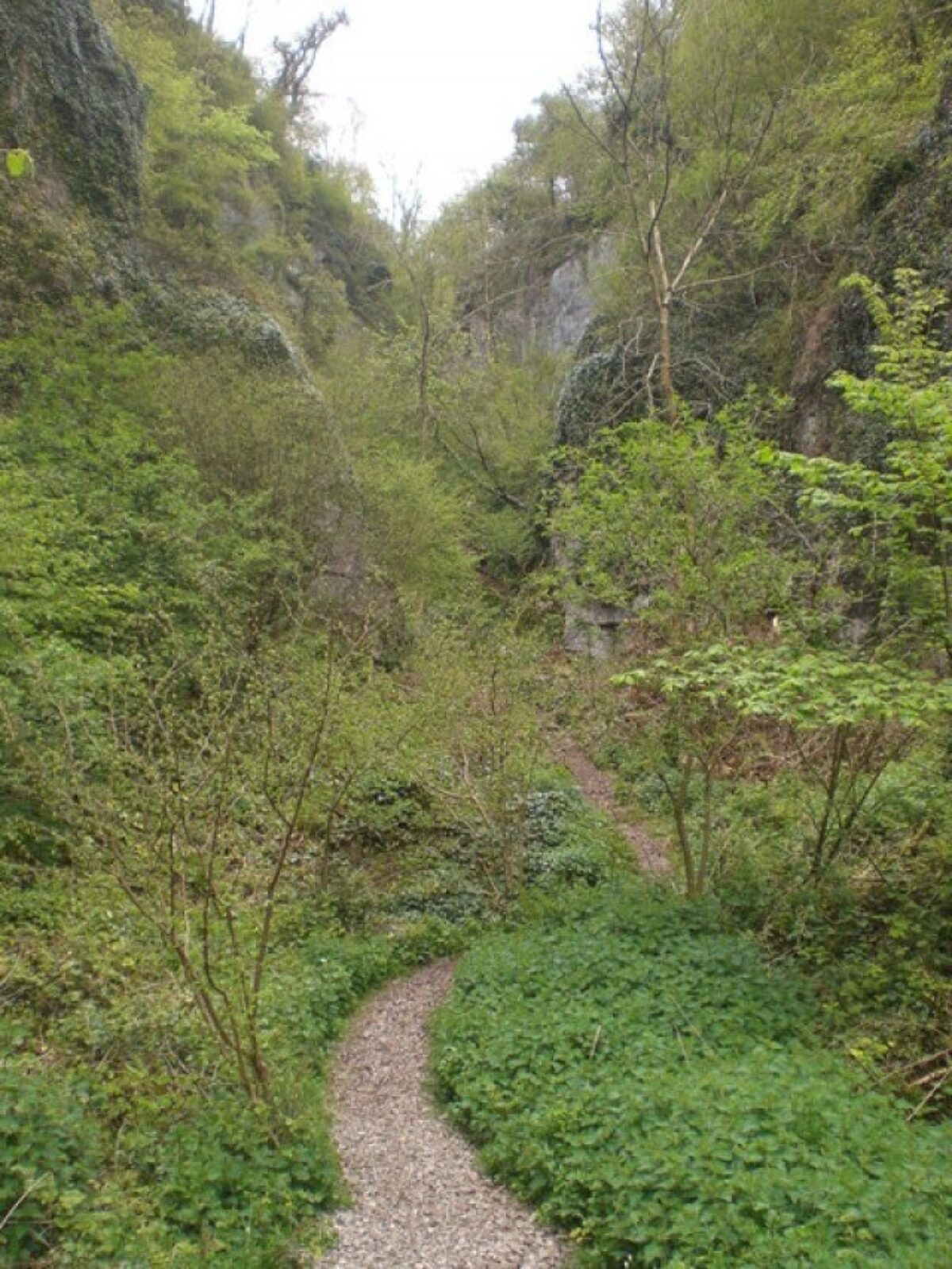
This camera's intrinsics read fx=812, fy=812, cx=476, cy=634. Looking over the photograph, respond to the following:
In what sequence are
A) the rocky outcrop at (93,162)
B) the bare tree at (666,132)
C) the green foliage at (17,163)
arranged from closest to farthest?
the green foliage at (17,163)
the bare tree at (666,132)
the rocky outcrop at (93,162)

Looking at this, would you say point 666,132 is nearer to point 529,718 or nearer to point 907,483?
point 529,718

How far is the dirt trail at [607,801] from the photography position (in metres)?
10.7

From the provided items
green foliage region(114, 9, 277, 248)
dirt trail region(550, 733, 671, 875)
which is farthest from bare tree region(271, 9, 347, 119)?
dirt trail region(550, 733, 671, 875)

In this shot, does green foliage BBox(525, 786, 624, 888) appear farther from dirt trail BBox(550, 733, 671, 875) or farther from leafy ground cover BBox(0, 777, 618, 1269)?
leafy ground cover BBox(0, 777, 618, 1269)

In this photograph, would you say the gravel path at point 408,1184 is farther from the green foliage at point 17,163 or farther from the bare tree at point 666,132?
the bare tree at point 666,132

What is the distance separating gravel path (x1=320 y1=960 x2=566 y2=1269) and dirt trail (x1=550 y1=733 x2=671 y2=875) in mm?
4378

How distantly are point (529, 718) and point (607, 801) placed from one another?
169 inches

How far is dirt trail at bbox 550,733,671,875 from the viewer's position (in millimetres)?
10672

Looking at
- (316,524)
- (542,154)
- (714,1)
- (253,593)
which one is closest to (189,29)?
(542,154)

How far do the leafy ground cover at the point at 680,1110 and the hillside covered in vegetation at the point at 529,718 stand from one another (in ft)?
0.09

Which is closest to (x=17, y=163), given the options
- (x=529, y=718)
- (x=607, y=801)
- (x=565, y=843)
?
(x=529, y=718)

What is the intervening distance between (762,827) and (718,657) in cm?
292

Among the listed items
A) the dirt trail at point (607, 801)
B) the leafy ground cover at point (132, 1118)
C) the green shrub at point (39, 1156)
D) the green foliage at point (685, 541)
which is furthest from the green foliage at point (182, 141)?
the green shrub at point (39, 1156)

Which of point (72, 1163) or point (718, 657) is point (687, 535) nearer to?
point (718, 657)
